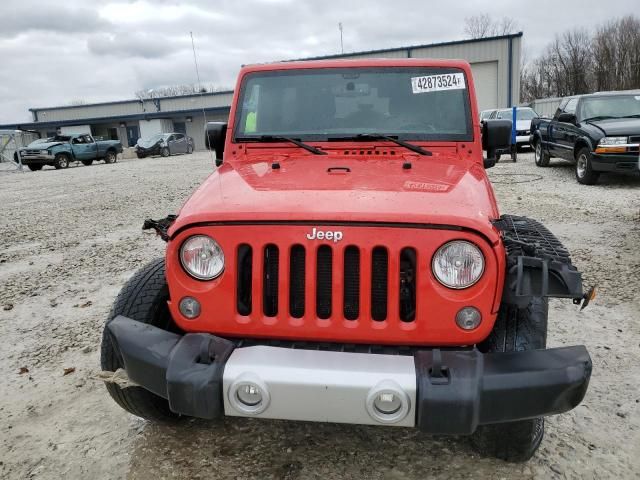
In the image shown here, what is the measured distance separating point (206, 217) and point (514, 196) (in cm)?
832

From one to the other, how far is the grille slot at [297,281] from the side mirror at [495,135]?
6.30ft

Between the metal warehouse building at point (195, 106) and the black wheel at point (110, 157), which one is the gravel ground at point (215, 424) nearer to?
the black wheel at point (110, 157)

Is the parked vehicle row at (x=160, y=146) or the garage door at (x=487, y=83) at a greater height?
the garage door at (x=487, y=83)

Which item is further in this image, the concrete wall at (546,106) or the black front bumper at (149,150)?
the concrete wall at (546,106)

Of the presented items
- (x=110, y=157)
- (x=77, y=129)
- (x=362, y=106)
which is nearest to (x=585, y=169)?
(x=362, y=106)

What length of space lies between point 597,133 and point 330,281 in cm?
908

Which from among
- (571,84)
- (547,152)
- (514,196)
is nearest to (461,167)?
(514,196)

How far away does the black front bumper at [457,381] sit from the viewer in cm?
188

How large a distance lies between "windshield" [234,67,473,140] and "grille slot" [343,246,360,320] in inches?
56.2

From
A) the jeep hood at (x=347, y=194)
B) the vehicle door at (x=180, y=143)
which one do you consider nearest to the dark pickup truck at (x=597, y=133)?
the jeep hood at (x=347, y=194)

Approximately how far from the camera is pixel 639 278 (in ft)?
16.1

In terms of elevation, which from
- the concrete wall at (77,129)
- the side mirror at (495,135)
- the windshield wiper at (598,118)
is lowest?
the windshield wiper at (598,118)

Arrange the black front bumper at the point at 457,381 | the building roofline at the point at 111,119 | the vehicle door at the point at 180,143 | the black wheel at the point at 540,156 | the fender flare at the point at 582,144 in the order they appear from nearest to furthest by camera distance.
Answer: the black front bumper at the point at 457,381
the fender flare at the point at 582,144
the black wheel at the point at 540,156
the vehicle door at the point at 180,143
the building roofline at the point at 111,119

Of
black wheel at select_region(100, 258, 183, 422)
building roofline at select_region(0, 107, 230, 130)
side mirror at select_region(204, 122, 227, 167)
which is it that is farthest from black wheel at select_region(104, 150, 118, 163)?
black wheel at select_region(100, 258, 183, 422)
